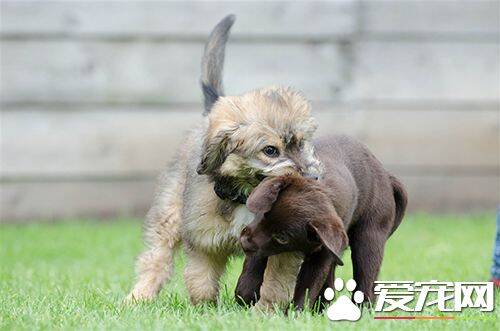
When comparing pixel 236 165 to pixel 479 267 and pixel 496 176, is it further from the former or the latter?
pixel 496 176

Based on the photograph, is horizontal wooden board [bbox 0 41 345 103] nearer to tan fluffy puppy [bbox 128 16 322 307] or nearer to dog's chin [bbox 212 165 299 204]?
tan fluffy puppy [bbox 128 16 322 307]

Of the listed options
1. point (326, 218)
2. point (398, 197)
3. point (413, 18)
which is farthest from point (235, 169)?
point (413, 18)

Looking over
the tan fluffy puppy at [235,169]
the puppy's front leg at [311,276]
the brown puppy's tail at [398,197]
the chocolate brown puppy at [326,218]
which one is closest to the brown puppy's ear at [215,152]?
the tan fluffy puppy at [235,169]

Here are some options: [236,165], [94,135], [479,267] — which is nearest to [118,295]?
[236,165]

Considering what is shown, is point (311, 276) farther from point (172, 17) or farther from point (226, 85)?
point (172, 17)

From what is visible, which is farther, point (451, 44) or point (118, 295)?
point (451, 44)

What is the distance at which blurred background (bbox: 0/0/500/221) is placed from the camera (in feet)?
28.9

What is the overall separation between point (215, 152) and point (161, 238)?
40.3 inches

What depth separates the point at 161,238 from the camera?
528cm

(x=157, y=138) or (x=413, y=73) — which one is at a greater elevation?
(x=413, y=73)

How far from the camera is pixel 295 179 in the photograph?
405 centimetres

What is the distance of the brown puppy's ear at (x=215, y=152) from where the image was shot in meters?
4.38

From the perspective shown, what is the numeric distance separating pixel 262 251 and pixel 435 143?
5.33m

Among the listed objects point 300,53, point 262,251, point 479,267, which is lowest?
point 479,267
